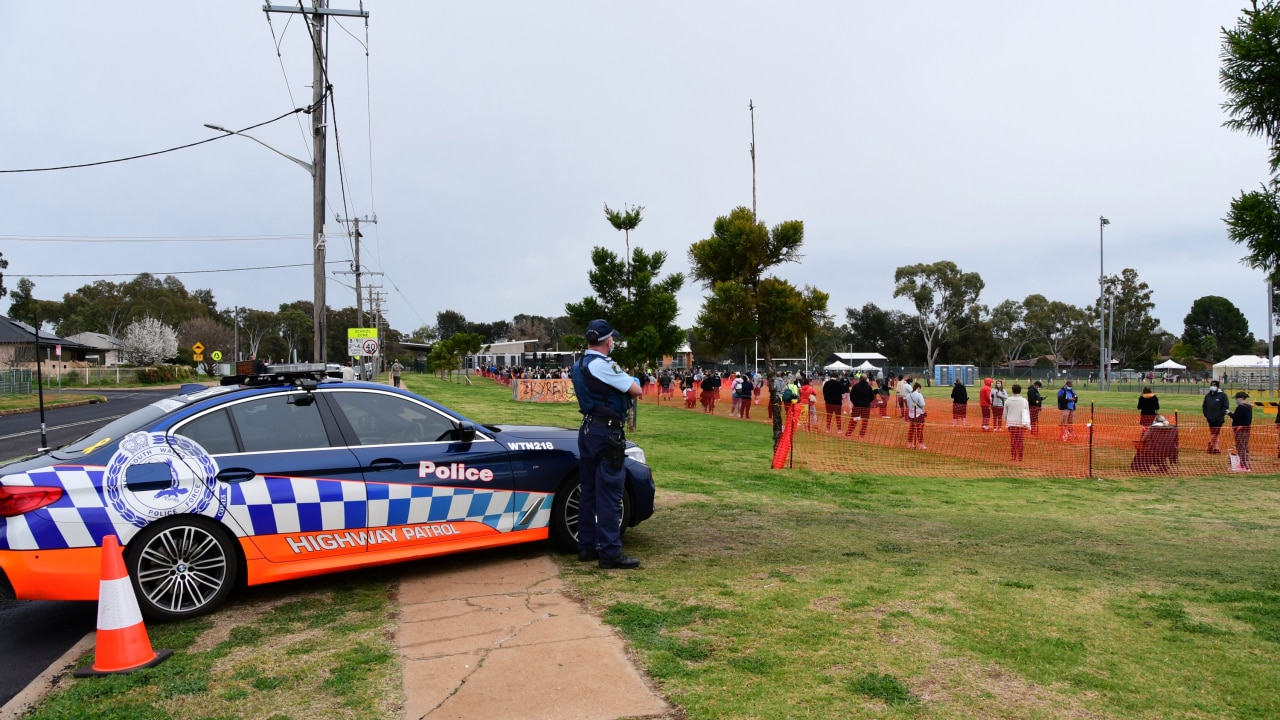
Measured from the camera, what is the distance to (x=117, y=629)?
12.6 feet

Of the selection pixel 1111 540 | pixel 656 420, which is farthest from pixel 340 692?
pixel 656 420

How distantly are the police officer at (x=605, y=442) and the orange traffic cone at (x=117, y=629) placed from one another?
104 inches

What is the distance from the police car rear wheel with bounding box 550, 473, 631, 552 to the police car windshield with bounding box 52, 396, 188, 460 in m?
2.55

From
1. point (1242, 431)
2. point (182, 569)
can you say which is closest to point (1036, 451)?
point (1242, 431)

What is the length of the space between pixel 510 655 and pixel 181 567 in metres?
2.13

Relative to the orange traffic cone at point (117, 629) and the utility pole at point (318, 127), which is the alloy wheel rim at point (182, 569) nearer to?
the orange traffic cone at point (117, 629)

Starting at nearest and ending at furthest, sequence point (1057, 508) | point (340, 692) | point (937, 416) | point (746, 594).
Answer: point (340, 692), point (746, 594), point (1057, 508), point (937, 416)

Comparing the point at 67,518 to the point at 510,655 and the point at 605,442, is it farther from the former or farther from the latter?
the point at 605,442

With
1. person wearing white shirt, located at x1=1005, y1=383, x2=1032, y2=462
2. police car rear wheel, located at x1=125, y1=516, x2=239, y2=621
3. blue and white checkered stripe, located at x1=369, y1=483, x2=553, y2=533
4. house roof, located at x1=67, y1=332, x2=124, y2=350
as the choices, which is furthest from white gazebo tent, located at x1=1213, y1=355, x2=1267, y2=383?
house roof, located at x1=67, y1=332, x2=124, y2=350

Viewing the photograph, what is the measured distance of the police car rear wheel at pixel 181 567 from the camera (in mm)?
4449

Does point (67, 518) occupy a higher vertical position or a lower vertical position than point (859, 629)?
higher

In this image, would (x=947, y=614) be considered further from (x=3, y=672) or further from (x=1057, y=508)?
(x=1057, y=508)

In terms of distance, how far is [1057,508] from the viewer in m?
10.0

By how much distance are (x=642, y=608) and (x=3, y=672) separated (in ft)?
10.6
